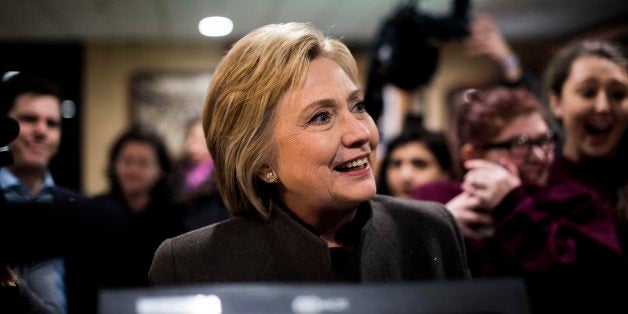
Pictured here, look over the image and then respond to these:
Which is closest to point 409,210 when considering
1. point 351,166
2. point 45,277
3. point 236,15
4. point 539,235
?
point 351,166

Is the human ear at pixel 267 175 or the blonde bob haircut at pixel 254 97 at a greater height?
the blonde bob haircut at pixel 254 97

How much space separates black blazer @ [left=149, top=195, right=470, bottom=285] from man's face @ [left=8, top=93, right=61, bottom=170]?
2.37ft

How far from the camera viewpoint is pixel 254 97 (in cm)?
106

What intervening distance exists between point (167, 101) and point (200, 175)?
3372 millimetres

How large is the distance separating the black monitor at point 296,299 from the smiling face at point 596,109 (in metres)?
1.15

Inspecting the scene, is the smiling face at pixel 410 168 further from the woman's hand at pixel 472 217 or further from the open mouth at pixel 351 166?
the open mouth at pixel 351 166

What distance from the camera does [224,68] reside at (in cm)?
110

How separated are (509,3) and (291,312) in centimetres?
506

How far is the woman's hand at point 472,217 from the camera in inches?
52.9

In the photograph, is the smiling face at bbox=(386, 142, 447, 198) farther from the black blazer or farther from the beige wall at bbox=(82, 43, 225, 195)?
the beige wall at bbox=(82, 43, 225, 195)

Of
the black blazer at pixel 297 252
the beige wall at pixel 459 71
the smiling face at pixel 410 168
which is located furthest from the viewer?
the beige wall at pixel 459 71

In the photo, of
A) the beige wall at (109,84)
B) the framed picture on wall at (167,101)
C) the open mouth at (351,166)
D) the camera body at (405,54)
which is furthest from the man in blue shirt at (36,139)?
the beige wall at (109,84)

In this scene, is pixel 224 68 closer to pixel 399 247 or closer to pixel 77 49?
pixel 399 247

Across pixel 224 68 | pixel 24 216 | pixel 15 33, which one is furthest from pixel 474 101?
pixel 15 33
